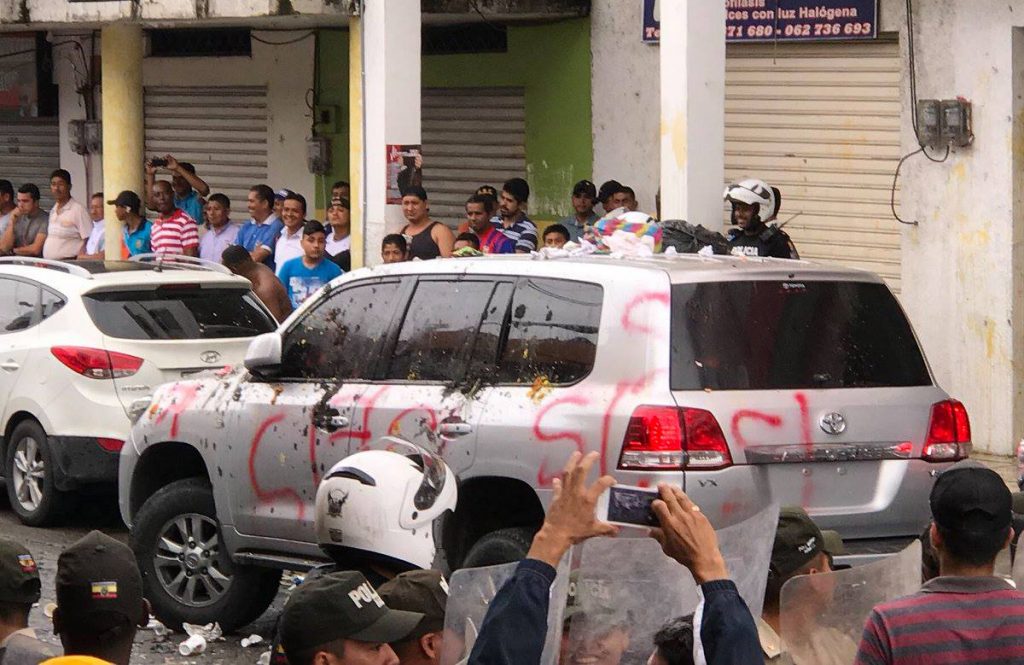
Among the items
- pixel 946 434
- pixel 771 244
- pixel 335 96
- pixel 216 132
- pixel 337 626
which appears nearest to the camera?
pixel 337 626

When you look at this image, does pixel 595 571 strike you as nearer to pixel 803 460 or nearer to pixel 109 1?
pixel 803 460

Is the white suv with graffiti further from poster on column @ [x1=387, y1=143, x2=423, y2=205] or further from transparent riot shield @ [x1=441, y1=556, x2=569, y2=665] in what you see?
poster on column @ [x1=387, y1=143, x2=423, y2=205]

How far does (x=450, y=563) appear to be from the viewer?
7367mm

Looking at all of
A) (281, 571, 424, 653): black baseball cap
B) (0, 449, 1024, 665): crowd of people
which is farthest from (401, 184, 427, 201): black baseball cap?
(281, 571, 424, 653): black baseball cap

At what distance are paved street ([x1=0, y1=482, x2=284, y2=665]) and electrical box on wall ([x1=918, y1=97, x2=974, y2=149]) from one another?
19.5ft

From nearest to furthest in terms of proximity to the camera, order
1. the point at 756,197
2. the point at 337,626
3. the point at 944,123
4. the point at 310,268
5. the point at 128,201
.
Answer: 1. the point at 337,626
2. the point at 756,197
3. the point at 944,123
4. the point at 310,268
5. the point at 128,201

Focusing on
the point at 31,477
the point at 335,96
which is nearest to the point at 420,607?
the point at 31,477

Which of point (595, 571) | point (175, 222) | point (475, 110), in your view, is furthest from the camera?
point (475, 110)

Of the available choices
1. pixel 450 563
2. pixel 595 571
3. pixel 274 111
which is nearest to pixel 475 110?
pixel 274 111

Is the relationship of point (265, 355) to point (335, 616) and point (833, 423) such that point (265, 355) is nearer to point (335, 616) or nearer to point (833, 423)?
point (833, 423)

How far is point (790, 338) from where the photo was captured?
7168mm

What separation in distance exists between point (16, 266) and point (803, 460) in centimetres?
662

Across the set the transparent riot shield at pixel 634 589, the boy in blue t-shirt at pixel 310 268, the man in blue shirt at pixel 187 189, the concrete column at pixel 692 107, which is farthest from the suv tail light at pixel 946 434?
the man in blue shirt at pixel 187 189

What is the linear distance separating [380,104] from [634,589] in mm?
10885
